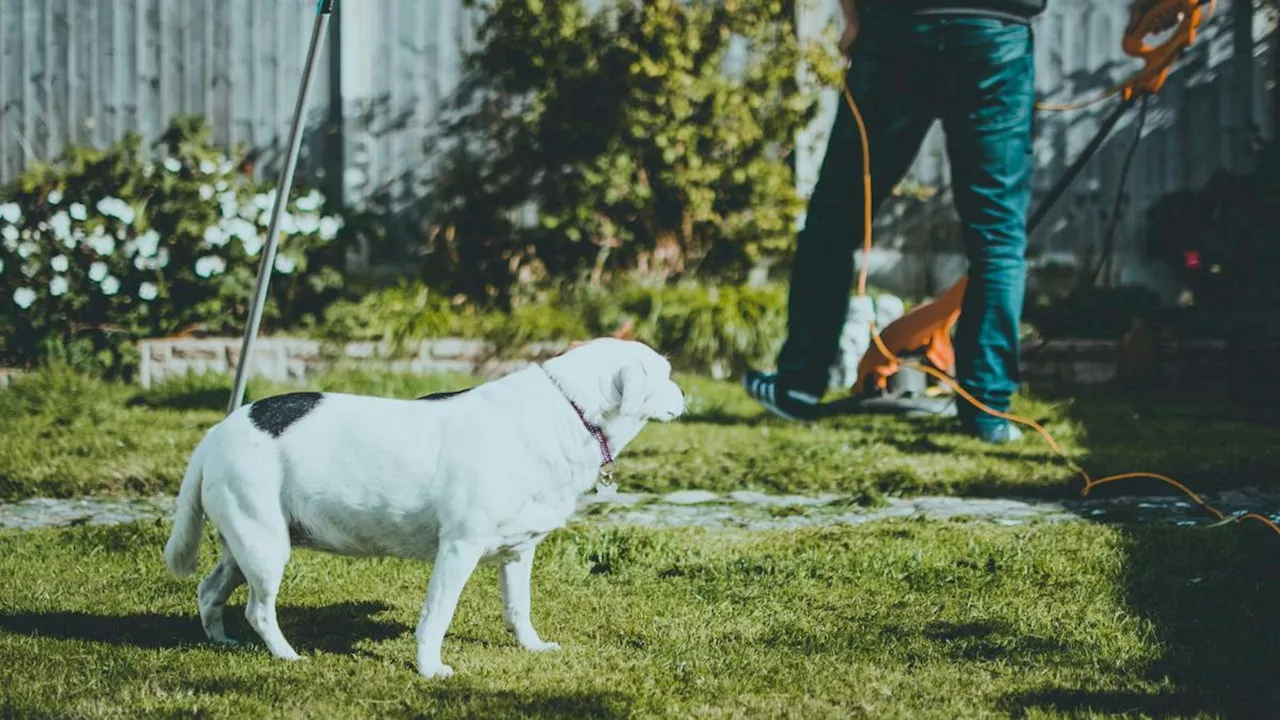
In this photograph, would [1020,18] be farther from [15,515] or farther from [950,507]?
[15,515]

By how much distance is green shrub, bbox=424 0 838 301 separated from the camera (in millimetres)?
8172

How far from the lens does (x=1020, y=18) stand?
4.95m

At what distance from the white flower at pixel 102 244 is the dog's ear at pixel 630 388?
5.53m

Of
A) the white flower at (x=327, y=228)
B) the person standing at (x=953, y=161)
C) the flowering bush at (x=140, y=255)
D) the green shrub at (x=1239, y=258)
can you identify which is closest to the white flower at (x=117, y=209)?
the flowering bush at (x=140, y=255)

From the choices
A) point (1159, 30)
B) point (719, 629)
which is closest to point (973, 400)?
point (1159, 30)

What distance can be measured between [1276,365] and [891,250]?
2750 millimetres

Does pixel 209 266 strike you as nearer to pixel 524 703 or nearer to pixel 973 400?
pixel 973 400

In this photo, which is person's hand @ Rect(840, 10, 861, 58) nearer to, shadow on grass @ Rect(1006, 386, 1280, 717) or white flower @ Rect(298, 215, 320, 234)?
shadow on grass @ Rect(1006, 386, 1280, 717)

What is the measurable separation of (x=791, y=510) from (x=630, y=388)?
1.61 m

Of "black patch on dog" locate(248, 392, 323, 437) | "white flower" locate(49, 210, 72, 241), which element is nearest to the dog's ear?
"black patch on dog" locate(248, 392, 323, 437)

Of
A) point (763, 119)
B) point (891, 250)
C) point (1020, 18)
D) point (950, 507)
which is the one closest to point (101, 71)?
point (763, 119)

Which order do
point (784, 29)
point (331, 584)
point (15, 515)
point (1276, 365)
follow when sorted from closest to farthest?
point (331, 584)
point (15, 515)
point (1276, 365)
point (784, 29)

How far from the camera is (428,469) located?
2.61 meters

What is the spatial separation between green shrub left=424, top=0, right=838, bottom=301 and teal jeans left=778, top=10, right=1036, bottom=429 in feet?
9.48
